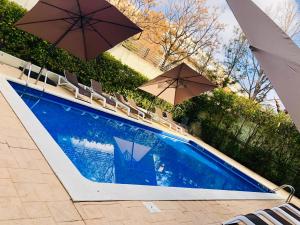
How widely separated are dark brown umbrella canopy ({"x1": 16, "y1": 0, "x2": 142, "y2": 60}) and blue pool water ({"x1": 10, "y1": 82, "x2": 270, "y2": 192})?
6.07ft

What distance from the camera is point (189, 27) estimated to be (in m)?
33.0

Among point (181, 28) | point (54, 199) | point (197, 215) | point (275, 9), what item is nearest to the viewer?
point (54, 199)

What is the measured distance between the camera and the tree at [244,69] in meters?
29.9

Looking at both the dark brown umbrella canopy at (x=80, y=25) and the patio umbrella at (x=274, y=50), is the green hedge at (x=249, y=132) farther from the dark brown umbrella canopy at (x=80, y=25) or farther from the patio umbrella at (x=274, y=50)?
the patio umbrella at (x=274, y=50)

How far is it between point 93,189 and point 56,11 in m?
6.57

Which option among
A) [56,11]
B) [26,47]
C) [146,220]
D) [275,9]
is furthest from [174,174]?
[275,9]

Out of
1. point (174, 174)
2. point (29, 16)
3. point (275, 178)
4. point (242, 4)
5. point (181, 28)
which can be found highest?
point (181, 28)

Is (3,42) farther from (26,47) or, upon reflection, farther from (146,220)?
(146,220)

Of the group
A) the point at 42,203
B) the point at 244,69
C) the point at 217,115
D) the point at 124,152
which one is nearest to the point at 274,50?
the point at 42,203

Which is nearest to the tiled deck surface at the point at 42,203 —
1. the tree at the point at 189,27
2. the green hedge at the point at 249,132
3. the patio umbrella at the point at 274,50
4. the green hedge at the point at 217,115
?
the patio umbrella at the point at 274,50

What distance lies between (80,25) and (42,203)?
7300mm

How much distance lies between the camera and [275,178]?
14.4 meters

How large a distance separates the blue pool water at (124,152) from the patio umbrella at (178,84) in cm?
185

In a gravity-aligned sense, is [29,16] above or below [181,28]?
below
